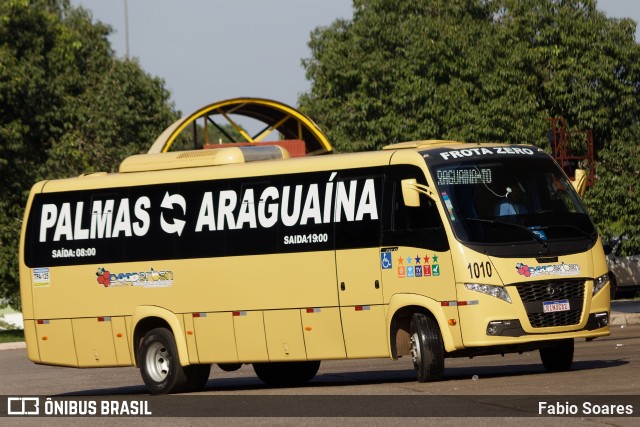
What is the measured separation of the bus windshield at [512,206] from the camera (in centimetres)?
1786

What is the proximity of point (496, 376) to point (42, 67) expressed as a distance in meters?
36.2

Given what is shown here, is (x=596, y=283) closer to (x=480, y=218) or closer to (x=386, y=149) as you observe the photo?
(x=480, y=218)

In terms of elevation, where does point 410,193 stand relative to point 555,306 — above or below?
above

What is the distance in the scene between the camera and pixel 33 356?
2156cm

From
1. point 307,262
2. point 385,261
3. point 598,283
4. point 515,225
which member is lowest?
point 598,283

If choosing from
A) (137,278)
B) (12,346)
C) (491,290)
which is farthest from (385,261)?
(12,346)

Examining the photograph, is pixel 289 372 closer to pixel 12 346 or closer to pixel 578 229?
pixel 578 229

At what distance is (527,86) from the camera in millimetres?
49375

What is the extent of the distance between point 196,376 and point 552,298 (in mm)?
5222

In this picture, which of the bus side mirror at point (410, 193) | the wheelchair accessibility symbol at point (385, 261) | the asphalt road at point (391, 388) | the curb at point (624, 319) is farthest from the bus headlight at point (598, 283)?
the curb at point (624, 319)

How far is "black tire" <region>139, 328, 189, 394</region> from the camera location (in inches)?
797

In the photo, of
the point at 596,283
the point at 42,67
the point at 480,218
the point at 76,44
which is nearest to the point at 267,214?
the point at 480,218

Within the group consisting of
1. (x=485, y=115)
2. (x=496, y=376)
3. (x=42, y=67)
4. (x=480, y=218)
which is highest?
(x=42, y=67)

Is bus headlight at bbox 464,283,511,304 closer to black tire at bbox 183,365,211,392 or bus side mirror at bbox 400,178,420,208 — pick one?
bus side mirror at bbox 400,178,420,208
